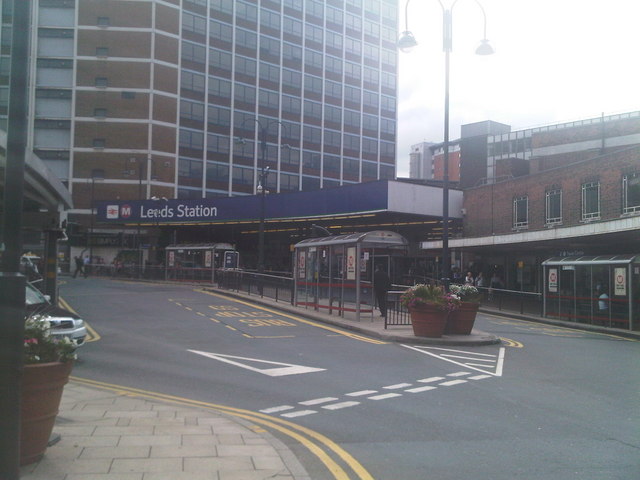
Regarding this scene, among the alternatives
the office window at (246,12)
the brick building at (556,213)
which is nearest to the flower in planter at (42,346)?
the brick building at (556,213)

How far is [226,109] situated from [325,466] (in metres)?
71.0

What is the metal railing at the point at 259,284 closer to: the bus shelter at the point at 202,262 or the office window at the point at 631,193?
the bus shelter at the point at 202,262

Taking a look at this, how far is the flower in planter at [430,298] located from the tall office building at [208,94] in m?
43.5

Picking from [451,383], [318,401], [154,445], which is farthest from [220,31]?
[154,445]

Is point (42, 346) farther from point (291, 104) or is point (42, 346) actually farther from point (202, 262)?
point (291, 104)

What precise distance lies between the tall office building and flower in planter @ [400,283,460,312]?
4345cm

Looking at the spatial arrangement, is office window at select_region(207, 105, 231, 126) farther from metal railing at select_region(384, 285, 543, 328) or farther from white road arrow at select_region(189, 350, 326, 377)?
white road arrow at select_region(189, 350, 326, 377)

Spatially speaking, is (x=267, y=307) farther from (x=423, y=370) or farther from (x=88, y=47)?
(x=88, y=47)

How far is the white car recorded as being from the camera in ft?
37.3

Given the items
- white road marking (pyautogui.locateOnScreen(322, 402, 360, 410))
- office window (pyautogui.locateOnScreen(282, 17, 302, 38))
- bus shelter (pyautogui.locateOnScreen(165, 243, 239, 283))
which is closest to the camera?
white road marking (pyautogui.locateOnScreen(322, 402, 360, 410))

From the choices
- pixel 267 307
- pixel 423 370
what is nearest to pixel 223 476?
pixel 423 370

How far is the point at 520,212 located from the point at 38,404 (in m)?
32.7

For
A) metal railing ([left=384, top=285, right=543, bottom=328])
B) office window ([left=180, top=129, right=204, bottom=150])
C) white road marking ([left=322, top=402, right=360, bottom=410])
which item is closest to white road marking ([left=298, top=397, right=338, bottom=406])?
white road marking ([left=322, top=402, right=360, bottom=410])

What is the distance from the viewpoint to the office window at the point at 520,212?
33.7m
